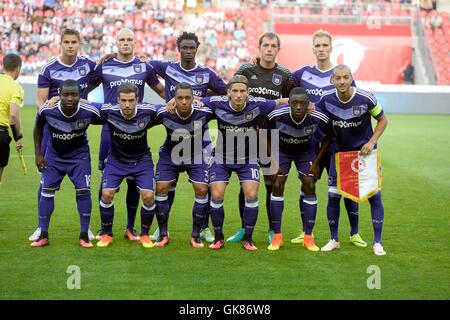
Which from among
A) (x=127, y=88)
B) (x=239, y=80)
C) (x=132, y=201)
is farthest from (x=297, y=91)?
(x=132, y=201)

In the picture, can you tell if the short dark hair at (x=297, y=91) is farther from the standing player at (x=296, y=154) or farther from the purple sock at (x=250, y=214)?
the purple sock at (x=250, y=214)

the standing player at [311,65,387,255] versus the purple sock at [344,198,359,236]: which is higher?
the standing player at [311,65,387,255]

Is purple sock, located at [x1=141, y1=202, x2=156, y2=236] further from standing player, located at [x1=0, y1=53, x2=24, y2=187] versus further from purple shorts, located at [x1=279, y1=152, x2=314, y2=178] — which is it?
standing player, located at [x1=0, y1=53, x2=24, y2=187]

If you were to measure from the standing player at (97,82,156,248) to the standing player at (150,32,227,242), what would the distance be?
54 cm

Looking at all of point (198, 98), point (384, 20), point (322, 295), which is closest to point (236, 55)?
point (384, 20)

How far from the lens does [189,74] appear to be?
9.52 metres

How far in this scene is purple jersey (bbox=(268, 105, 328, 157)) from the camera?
347 inches

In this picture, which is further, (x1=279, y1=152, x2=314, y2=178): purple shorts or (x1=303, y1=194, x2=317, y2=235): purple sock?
(x1=279, y1=152, x2=314, y2=178): purple shorts

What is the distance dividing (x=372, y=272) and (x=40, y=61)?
24.6 metres

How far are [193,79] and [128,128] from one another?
1149 millimetres

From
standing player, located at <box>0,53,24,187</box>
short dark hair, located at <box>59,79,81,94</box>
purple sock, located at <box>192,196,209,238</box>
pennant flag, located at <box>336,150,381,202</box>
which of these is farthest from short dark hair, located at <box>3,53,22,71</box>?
pennant flag, located at <box>336,150,381,202</box>

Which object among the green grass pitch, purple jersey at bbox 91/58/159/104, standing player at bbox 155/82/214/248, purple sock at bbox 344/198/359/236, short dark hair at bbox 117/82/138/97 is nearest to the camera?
the green grass pitch

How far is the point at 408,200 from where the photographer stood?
485 inches

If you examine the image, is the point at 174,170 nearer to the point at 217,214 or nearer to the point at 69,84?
the point at 217,214
